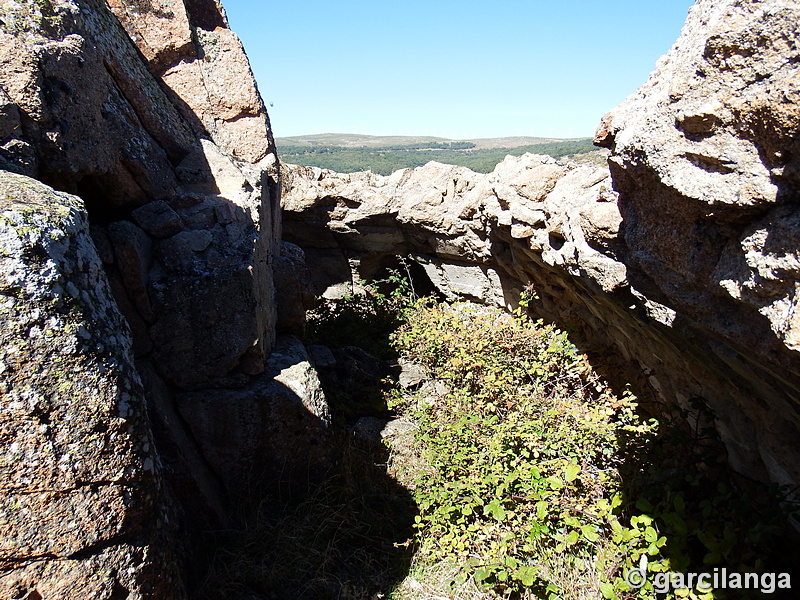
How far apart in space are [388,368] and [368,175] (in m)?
2.91

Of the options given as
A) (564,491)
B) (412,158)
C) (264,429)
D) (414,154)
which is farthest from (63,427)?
(414,154)

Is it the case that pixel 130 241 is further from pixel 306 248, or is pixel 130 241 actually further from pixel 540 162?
pixel 306 248

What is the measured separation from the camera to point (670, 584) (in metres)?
2.79

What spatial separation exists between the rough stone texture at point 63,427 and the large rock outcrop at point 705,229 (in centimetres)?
233

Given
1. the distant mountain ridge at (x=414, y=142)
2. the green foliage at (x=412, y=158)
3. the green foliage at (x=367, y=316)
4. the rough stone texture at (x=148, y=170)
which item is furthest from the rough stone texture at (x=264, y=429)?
the distant mountain ridge at (x=414, y=142)

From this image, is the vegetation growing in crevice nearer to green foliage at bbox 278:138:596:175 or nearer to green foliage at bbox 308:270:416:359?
green foliage at bbox 308:270:416:359

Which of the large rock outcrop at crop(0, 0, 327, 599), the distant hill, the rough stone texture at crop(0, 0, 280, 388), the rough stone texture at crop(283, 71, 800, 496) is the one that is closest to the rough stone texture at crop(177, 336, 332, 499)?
the large rock outcrop at crop(0, 0, 327, 599)

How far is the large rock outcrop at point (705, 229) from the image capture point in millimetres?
1737

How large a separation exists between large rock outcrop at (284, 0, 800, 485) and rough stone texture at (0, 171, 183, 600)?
233cm

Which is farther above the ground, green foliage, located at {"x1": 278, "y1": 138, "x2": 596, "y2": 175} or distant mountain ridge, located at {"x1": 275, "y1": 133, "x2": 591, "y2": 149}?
distant mountain ridge, located at {"x1": 275, "y1": 133, "x2": 591, "y2": 149}

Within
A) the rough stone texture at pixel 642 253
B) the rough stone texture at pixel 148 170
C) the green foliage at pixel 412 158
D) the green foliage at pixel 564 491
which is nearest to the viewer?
the rough stone texture at pixel 642 253

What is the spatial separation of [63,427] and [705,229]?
8.41ft

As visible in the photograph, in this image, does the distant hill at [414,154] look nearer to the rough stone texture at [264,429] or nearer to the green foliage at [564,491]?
the green foliage at [564,491]

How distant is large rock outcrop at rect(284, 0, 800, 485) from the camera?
1737 mm
